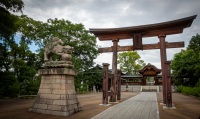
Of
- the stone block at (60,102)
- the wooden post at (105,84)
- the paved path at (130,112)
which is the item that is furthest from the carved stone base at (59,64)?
the wooden post at (105,84)

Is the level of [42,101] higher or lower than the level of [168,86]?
lower

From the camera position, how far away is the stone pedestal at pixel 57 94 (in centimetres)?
734

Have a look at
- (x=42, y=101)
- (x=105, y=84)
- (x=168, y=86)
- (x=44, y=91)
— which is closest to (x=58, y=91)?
(x=44, y=91)

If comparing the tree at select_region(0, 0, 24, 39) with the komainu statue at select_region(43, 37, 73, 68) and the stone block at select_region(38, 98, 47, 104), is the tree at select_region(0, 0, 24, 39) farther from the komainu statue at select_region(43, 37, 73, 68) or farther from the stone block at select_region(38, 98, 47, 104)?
the stone block at select_region(38, 98, 47, 104)

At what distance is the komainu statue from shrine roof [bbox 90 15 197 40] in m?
5.86

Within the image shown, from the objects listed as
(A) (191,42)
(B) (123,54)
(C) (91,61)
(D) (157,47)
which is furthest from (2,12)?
(A) (191,42)

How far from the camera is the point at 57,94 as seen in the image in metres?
7.58

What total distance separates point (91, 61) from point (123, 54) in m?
24.2

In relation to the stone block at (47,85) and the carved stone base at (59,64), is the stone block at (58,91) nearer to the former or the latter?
the stone block at (47,85)

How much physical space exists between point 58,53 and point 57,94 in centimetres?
229

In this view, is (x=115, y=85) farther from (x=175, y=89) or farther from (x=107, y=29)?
(x=175, y=89)

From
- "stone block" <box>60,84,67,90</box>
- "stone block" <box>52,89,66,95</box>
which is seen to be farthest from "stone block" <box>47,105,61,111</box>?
"stone block" <box>60,84,67,90</box>

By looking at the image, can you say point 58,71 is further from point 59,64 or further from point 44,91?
point 44,91

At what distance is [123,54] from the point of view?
51.3 metres
